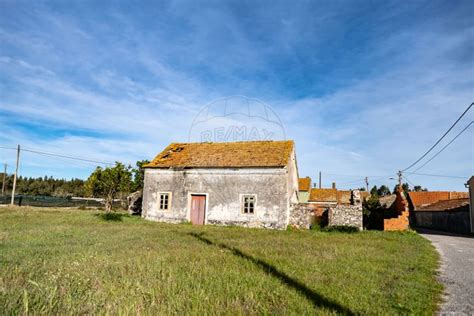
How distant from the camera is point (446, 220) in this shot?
93.0 feet

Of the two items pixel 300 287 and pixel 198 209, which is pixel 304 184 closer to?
pixel 198 209

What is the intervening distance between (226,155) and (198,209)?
3.87 metres

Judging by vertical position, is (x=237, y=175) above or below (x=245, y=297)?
above

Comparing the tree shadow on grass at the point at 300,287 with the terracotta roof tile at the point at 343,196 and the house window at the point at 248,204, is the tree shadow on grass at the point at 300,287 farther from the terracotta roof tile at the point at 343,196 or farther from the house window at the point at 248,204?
the terracotta roof tile at the point at 343,196

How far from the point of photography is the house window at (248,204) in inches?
738

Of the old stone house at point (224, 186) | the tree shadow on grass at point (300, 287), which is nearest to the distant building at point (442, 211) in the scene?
the old stone house at point (224, 186)

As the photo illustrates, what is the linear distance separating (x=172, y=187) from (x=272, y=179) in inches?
257

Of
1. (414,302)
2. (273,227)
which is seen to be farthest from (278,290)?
(273,227)

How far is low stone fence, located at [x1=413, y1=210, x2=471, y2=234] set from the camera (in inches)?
958

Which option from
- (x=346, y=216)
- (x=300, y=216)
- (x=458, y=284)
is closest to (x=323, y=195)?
(x=346, y=216)

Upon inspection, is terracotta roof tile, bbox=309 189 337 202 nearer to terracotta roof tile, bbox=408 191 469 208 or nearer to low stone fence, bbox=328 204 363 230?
terracotta roof tile, bbox=408 191 469 208

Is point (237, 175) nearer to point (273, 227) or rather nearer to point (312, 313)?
point (273, 227)

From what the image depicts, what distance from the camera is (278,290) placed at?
5.24m

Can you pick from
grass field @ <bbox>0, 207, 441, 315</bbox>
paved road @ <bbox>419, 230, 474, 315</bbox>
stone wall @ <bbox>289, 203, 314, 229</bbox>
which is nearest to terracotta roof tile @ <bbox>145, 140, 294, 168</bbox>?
stone wall @ <bbox>289, 203, 314, 229</bbox>
